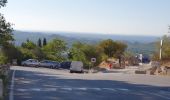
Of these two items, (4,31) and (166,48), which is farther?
(166,48)

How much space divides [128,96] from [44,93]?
12.1ft

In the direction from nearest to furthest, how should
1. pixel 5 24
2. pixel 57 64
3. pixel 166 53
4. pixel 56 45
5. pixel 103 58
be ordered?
pixel 5 24
pixel 166 53
pixel 57 64
pixel 103 58
pixel 56 45

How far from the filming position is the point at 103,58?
96688mm

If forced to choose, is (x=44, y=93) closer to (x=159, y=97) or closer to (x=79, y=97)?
(x=79, y=97)

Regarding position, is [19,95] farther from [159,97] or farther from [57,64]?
[57,64]

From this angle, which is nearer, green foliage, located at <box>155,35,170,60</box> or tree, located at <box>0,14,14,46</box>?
tree, located at <box>0,14,14,46</box>

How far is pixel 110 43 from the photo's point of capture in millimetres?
112000

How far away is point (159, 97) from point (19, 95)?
5863 millimetres

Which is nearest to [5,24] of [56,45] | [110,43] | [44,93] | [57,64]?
[44,93]

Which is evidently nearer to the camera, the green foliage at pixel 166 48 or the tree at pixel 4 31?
the tree at pixel 4 31

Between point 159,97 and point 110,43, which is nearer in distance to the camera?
point 159,97

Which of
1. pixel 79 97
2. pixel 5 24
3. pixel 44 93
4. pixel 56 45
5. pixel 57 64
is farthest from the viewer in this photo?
pixel 56 45

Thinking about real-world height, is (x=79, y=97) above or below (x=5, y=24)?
below

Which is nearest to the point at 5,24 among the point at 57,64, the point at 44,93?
the point at 44,93
